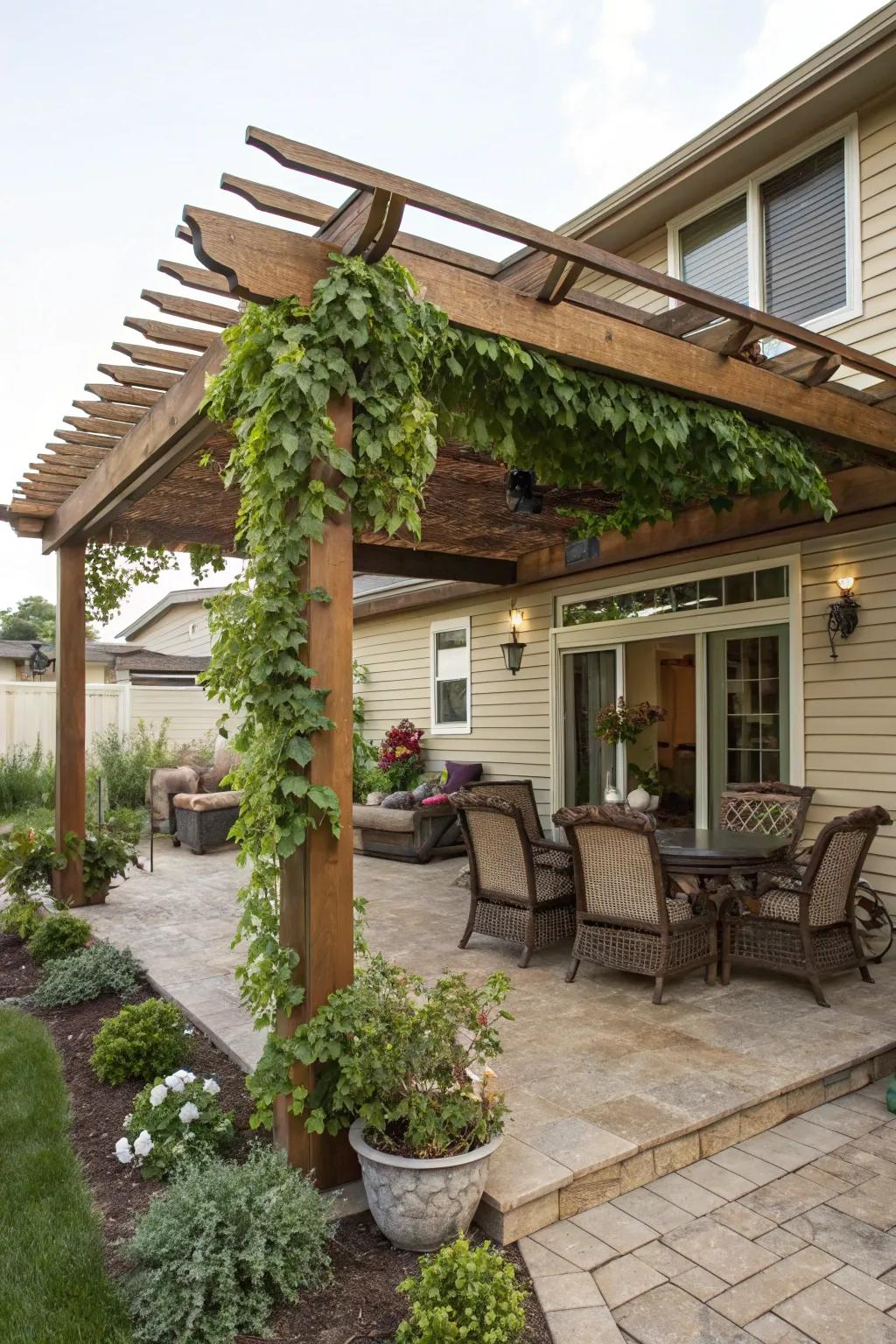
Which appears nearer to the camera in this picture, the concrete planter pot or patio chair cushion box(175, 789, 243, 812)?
the concrete planter pot

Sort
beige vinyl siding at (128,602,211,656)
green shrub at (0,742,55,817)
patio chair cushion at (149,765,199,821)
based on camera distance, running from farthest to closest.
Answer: beige vinyl siding at (128,602,211,656) → green shrub at (0,742,55,817) → patio chair cushion at (149,765,199,821)

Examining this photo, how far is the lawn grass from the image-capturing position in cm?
205

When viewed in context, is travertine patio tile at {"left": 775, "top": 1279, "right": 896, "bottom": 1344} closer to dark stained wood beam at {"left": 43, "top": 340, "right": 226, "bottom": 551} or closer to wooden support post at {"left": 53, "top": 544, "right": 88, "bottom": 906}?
dark stained wood beam at {"left": 43, "top": 340, "right": 226, "bottom": 551}

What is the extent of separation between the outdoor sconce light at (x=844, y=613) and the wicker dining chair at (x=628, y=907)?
2.21m

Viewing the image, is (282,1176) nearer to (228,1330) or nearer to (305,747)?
(228,1330)

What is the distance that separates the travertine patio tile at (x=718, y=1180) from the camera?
2676mm

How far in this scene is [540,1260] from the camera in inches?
91.5

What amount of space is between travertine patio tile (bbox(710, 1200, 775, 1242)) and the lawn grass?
165cm

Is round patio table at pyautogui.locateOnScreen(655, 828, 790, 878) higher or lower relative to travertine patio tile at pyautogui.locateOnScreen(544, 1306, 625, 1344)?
higher

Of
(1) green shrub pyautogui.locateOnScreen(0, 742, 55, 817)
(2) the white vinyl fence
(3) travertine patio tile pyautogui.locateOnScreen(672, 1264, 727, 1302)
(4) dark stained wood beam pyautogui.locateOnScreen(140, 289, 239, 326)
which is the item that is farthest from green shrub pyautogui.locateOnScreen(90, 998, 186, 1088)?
(1) green shrub pyautogui.locateOnScreen(0, 742, 55, 817)

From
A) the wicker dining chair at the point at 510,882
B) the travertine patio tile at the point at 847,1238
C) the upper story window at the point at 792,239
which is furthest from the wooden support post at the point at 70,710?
the travertine patio tile at the point at 847,1238

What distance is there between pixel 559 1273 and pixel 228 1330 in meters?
0.85

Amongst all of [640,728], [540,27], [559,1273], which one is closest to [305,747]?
Answer: [559,1273]

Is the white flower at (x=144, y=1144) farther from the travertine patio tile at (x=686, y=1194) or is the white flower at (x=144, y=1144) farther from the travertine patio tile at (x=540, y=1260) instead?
the travertine patio tile at (x=686, y=1194)
